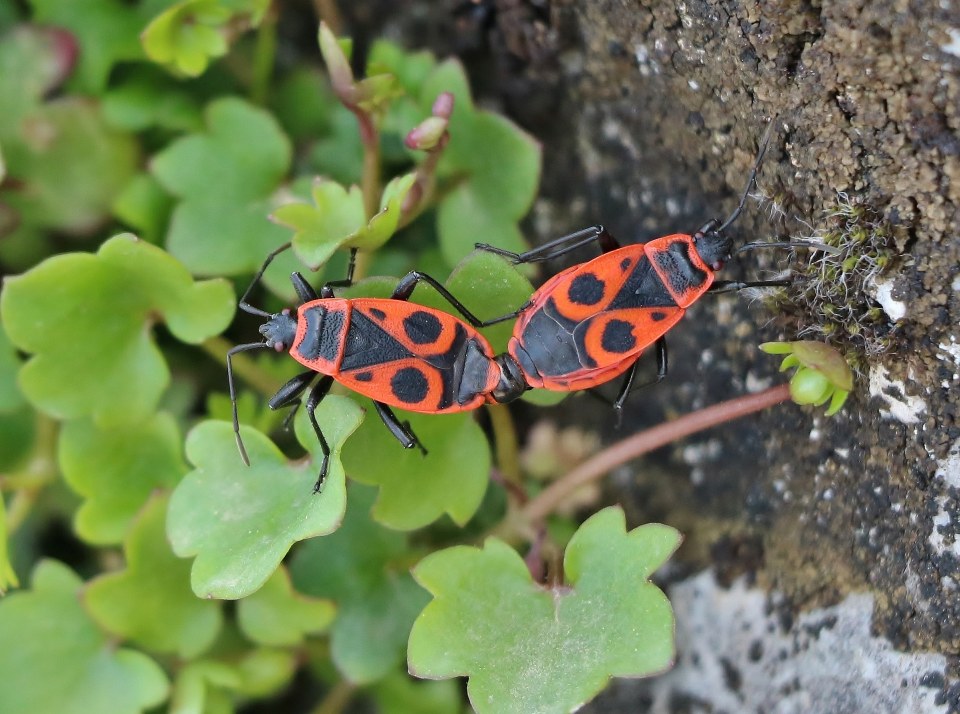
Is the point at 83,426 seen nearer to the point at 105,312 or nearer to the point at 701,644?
the point at 105,312

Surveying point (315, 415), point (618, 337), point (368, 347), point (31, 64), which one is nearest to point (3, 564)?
point (315, 415)

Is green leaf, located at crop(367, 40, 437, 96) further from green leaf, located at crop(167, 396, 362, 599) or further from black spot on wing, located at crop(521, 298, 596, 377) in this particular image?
green leaf, located at crop(167, 396, 362, 599)

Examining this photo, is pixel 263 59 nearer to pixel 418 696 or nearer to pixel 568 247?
pixel 568 247

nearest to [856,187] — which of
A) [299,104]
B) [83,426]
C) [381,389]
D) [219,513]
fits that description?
[381,389]

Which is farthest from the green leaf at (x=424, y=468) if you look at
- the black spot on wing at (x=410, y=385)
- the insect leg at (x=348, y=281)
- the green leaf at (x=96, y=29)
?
the green leaf at (x=96, y=29)

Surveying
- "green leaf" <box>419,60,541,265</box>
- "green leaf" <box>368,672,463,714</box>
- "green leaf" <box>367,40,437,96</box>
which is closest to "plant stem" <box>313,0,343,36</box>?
"green leaf" <box>367,40,437,96</box>

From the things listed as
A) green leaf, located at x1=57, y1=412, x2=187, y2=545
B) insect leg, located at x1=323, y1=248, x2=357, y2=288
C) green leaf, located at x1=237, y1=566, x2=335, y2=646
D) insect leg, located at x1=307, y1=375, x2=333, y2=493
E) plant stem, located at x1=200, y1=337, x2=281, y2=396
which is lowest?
green leaf, located at x1=237, y1=566, x2=335, y2=646

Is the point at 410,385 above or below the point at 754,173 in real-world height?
below
